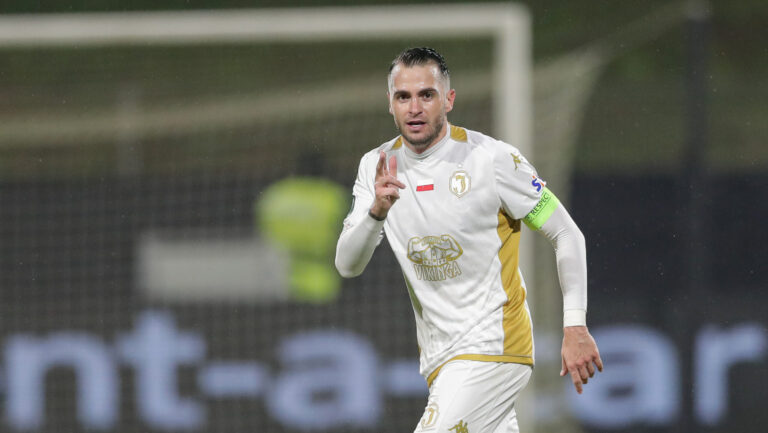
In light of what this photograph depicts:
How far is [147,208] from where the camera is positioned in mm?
7922

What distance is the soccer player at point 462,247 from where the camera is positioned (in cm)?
339

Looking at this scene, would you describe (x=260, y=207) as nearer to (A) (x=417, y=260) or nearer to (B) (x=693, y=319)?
(B) (x=693, y=319)

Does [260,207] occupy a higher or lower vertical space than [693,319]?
higher

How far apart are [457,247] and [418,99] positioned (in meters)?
0.48

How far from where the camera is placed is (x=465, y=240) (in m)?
3.46

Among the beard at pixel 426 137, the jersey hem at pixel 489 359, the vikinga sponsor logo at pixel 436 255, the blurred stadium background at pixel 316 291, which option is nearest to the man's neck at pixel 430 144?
the beard at pixel 426 137

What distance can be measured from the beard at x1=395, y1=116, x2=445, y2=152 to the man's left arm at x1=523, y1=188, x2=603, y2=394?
39cm

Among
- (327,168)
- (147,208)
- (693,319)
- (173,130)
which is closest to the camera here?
(693,319)

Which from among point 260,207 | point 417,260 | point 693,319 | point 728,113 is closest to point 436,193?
point 417,260

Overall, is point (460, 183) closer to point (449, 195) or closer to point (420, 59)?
point (449, 195)

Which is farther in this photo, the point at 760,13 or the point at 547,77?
the point at 760,13

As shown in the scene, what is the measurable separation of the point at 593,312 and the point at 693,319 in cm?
172

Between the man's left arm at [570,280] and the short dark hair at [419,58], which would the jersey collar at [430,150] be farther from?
the man's left arm at [570,280]

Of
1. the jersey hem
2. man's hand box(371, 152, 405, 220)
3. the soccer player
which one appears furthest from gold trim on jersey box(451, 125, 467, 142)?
the jersey hem
